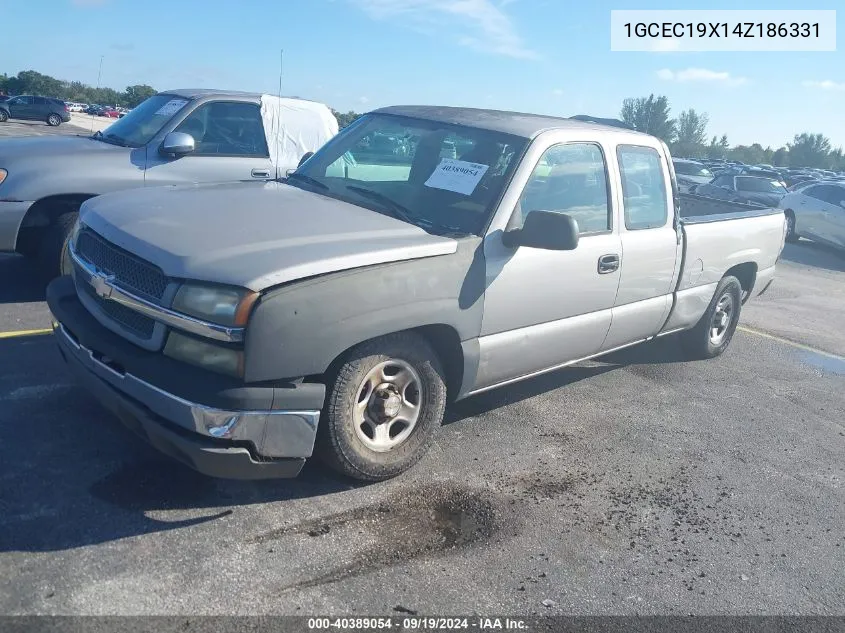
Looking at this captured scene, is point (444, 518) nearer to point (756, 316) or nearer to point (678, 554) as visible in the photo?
point (678, 554)

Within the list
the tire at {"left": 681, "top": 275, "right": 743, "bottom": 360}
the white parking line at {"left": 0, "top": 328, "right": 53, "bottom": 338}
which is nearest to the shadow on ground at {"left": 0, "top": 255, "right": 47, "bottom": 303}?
the white parking line at {"left": 0, "top": 328, "right": 53, "bottom": 338}

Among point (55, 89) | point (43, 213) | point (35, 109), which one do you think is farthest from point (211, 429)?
point (55, 89)

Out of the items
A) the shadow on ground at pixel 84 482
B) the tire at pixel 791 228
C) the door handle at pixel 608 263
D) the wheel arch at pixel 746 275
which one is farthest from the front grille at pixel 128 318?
the tire at pixel 791 228

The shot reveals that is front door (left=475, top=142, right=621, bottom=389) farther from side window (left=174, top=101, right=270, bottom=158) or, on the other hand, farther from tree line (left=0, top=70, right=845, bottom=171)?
tree line (left=0, top=70, right=845, bottom=171)

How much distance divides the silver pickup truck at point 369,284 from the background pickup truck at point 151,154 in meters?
2.31

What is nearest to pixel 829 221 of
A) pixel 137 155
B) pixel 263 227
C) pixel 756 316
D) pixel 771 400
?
pixel 756 316

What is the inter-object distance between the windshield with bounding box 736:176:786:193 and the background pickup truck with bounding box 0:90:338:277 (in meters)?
15.6

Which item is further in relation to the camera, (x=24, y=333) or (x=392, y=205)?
(x=24, y=333)

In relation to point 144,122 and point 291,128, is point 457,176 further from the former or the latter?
point 144,122

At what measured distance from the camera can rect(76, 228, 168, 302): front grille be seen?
10.8 ft

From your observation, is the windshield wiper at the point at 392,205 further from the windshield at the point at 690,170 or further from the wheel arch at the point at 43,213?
the windshield at the point at 690,170

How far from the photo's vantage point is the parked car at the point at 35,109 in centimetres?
3856

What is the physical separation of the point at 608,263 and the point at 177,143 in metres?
3.96

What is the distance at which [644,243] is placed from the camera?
5.08 meters
